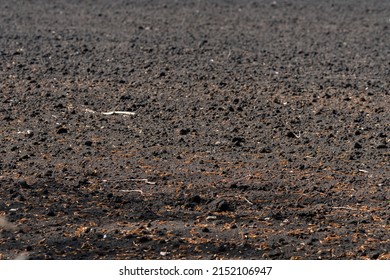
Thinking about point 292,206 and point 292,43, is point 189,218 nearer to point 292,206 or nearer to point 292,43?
point 292,206

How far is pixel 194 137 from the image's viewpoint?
6.69 meters

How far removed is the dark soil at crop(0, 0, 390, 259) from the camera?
502 centimetres

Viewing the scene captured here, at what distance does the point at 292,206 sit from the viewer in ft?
17.7

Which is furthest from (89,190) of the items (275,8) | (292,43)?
(275,8)

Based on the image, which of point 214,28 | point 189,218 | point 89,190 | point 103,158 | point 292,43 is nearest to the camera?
point 189,218

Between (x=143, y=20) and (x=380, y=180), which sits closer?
(x=380, y=180)

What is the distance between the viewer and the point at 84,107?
290 inches

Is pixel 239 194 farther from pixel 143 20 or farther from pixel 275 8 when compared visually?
pixel 275 8

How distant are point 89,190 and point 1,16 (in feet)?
19.4

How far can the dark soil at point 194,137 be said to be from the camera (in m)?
5.02
